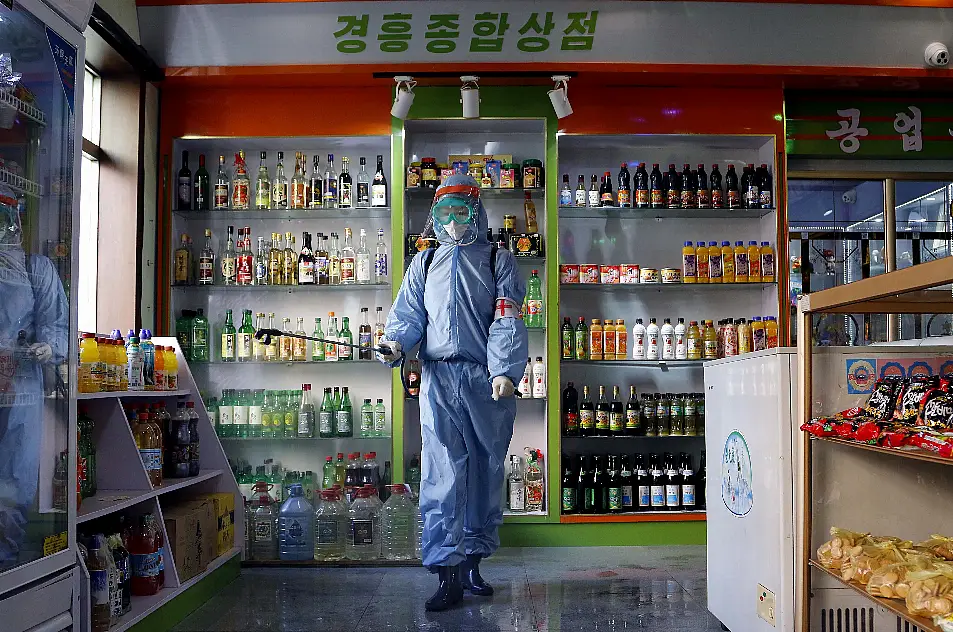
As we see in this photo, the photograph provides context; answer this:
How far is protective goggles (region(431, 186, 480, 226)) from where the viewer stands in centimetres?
419

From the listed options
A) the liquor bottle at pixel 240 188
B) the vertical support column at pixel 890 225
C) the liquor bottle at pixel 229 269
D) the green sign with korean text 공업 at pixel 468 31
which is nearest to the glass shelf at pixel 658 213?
the vertical support column at pixel 890 225

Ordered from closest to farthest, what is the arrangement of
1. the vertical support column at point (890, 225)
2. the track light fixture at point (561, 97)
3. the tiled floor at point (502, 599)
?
1. the tiled floor at point (502, 599)
2. the track light fixture at point (561, 97)
3. the vertical support column at point (890, 225)

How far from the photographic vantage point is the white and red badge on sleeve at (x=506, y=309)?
404cm

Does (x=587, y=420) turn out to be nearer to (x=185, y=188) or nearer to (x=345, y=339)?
(x=345, y=339)

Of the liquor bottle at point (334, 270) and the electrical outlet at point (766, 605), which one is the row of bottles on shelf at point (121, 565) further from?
the liquor bottle at point (334, 270)

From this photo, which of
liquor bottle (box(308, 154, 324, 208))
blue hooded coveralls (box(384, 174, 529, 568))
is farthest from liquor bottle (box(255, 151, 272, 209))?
blue hooded coveralls (box(384, 174, 529, 568))

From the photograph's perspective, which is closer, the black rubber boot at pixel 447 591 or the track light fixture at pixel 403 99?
the black rubber boot at pixel 447 591

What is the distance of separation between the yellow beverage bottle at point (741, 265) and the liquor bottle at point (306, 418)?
281cm

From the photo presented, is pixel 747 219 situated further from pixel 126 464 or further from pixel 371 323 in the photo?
pixel 126 464

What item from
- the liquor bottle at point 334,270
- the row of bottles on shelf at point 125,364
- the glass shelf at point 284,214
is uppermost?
the glass shelf at point 284,214

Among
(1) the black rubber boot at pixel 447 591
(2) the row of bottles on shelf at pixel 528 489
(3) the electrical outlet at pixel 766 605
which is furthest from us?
(2) the row of bottles on shelf at pixel 528 489

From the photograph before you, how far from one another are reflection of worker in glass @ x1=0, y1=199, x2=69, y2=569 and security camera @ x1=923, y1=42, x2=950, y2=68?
16.4 ft

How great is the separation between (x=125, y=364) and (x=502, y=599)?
1.97 m

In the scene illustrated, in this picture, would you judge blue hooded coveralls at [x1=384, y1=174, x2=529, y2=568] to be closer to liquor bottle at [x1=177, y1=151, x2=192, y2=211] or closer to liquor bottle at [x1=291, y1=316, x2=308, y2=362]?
liquor bottle at [x1=291, y1=316, x2=308, y2=362]
